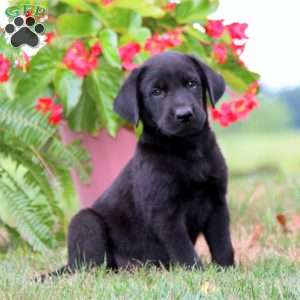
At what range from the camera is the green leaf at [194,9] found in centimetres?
501

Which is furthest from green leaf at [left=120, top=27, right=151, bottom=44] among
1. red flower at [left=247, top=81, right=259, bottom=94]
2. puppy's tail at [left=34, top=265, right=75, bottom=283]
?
puppy's tail at [left=34, top=265, right=75, bottom=283]

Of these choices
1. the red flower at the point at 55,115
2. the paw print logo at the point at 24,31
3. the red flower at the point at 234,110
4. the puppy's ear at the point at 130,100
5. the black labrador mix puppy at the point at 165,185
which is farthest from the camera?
the red flower at the point at 234,110

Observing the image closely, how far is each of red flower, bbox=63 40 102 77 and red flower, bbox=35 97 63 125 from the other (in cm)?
28

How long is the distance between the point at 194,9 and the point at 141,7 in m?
0.46

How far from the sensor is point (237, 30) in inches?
203

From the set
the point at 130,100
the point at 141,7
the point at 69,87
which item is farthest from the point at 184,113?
the point at 141,7

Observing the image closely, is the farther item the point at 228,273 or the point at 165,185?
the point at 165,185

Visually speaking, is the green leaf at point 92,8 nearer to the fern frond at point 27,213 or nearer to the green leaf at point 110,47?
the green leaf at point 110,47

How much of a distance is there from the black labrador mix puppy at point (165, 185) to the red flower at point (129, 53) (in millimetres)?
1039

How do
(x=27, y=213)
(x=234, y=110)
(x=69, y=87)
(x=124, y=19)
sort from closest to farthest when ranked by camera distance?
(x=27, y=213), (x=69, y=87), (x=124, y=19), (x=234, y=110)

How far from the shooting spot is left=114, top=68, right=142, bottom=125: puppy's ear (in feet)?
11.4

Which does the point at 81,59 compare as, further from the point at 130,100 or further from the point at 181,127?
the point at 181,127

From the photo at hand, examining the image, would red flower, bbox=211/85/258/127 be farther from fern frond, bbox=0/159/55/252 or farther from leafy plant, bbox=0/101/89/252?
fern frond, bbox=0/159/55/252

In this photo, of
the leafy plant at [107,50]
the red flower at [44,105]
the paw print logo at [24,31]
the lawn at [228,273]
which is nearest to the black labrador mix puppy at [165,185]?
the lawn at [228,273]
